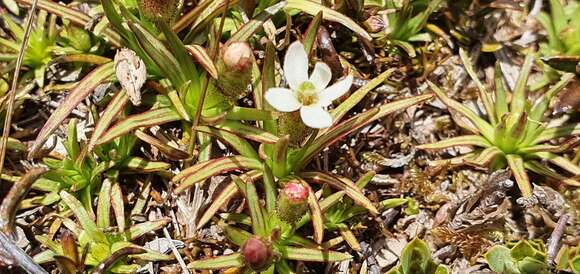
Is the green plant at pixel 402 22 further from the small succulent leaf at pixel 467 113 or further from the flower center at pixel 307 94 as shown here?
the flower center at pixel 307 94

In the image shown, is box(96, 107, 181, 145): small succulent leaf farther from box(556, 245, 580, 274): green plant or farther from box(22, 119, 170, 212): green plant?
box(556, 245, 580, 274): green plant

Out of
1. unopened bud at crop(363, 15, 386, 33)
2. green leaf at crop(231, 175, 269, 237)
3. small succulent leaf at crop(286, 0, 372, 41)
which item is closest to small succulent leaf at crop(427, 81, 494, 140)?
unopened bud at crop(363, 15, 386, 33)

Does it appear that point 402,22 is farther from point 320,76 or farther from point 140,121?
point 140,121

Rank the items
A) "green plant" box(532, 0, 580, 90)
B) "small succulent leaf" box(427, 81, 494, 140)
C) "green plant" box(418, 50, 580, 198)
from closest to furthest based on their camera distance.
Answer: "green plant" box(418, 50, 580, 198) < "small succulent leaf" box(427, 81, 494, 140) < "green plant" box(532, 0, 580, 90)

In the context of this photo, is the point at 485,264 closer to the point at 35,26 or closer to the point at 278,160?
the point at 278,160

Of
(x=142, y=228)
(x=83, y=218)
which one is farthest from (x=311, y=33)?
(x=83, y=218)

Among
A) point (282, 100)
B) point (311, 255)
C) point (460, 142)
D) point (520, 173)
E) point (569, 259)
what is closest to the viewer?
point (282, 100)

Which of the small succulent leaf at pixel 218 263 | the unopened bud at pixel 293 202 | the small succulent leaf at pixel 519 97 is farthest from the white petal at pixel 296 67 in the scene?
the small succulent leaf at pixel 519 97
